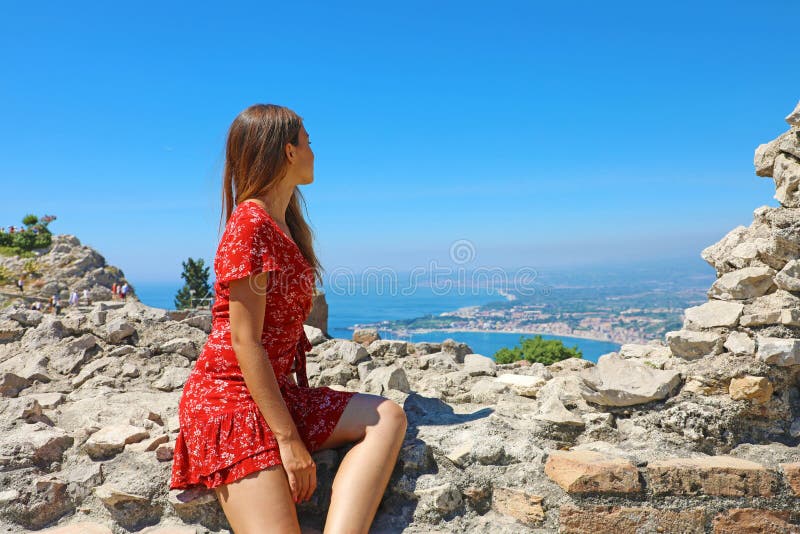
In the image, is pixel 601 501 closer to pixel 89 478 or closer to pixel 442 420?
pixel 442 420

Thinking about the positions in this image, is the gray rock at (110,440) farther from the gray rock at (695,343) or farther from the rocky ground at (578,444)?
the gray rock at (695,343)

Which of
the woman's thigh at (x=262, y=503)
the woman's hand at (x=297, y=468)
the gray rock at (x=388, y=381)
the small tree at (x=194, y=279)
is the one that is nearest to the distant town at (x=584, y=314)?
the gray rock at (x=388, y=381)

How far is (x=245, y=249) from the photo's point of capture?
8.09 ft

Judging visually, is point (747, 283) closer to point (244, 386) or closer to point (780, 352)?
point (780, 352)

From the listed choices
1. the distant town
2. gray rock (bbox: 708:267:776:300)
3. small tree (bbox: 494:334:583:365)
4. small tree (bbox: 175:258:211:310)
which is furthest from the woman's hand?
small tree (bbox: 175:258:211:310)

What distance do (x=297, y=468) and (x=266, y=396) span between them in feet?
1.11

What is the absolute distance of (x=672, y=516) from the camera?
102 inches

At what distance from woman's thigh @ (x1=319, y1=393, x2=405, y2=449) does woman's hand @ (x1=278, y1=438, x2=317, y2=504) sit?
268 mm

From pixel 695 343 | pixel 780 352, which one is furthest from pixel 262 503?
pixel 780 352

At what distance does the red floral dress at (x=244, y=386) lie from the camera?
2363 millimetres

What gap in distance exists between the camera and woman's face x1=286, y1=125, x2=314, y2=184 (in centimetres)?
277

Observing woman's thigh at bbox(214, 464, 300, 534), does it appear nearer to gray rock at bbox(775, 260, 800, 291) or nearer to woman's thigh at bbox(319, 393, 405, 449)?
woman's thigh at bbox(319, 393, 405, 449)

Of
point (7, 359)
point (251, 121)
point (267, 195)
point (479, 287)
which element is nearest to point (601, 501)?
point (267, 195)

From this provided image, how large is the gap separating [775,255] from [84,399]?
476cm
